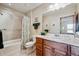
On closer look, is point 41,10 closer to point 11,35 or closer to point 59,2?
point 59,2

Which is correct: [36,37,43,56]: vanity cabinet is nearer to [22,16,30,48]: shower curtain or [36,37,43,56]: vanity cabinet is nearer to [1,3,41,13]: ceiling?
[22,16,30,48]: shower curtain

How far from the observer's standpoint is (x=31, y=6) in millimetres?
1722

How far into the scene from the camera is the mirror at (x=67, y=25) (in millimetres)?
1550

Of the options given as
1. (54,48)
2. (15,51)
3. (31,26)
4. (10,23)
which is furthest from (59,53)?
(10,23)

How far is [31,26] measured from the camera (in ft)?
5.72

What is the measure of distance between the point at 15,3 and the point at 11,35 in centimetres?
61

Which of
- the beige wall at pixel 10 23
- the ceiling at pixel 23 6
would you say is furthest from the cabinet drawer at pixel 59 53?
the ceiling at pixel 23 6

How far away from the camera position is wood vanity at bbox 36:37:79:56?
144 centimetres

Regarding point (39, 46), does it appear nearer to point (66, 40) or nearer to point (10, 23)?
point (66, 40)

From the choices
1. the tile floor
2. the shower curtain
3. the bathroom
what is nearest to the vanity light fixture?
the bathroom

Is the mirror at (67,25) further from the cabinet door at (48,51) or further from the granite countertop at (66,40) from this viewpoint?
the cabinet door at (48,51)

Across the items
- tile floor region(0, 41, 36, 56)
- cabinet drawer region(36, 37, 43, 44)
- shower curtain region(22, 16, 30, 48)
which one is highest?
shower curtain region(22, 16, 30, 48)

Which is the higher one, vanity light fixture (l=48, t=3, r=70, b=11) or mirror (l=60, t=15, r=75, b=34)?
vanity light fixture (l=48, t=3, r=70, b=11)

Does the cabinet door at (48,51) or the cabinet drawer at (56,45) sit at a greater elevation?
the cabinet drawer at (56,45)
